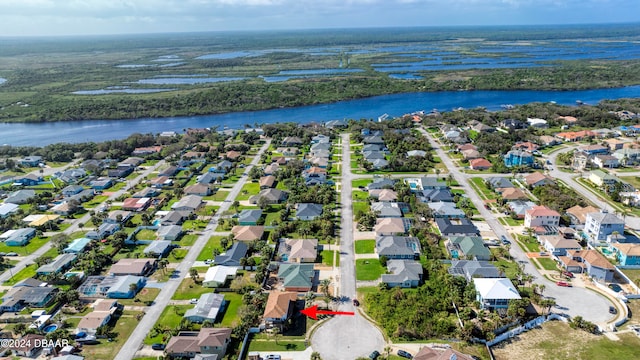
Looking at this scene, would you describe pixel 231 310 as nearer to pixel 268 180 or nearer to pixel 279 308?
pixel 279 308

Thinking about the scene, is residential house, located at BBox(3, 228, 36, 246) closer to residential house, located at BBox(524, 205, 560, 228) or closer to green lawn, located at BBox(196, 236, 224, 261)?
green lawn, located at BBox(196, 236, 224, 261)

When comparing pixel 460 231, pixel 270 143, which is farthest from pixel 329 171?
pixel 460 231

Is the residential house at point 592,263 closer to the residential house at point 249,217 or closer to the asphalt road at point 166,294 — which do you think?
the residential house at point 249,217

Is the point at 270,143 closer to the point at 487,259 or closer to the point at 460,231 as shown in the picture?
the point at 460,231

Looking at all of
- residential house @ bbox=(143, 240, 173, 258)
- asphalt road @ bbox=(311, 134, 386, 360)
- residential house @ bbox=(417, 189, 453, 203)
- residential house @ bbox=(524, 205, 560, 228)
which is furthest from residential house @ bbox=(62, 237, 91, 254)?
residential house @ bbox=(524, 205, 560, 228)

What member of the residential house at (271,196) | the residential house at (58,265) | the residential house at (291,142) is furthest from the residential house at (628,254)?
the residential house at (291,142)

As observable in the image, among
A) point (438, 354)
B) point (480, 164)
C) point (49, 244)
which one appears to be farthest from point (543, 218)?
point (49, 244)
